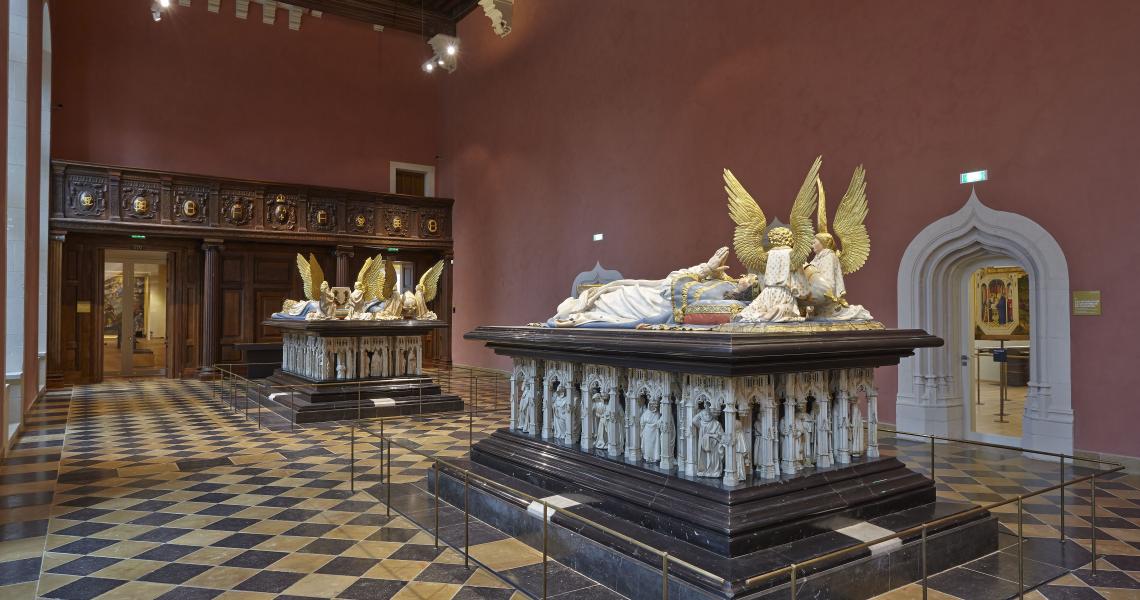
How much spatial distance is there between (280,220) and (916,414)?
504 inches

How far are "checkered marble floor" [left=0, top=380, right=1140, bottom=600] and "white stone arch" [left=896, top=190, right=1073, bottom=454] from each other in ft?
1.45

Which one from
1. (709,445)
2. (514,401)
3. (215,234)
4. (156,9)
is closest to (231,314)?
(215,234)

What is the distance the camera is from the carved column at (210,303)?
14.0 metres

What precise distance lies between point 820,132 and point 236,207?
1162 centimetres

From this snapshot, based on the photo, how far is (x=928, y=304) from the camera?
746 cm

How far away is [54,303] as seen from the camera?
12250 millimetres

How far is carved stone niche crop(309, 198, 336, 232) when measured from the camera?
15.2m

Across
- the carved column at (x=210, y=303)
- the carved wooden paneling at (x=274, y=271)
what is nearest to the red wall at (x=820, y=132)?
the carved wooden paneling at (x=274, y=271)

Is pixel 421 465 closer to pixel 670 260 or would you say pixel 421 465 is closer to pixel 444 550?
pixel 444 550

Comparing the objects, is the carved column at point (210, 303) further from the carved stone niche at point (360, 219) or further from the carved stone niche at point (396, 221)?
the carved stone niche at point (396, 221)

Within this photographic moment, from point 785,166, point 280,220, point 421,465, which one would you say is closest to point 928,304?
point 785,166

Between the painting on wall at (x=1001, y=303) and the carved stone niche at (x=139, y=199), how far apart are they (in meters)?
15.3

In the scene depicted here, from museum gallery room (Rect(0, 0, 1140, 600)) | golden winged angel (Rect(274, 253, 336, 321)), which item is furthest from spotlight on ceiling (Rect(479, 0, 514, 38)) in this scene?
golden winged angel (Rect(274, 253, 336, 321))

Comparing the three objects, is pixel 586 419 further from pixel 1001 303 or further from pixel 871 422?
pixel 1001 303
